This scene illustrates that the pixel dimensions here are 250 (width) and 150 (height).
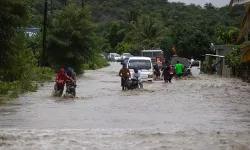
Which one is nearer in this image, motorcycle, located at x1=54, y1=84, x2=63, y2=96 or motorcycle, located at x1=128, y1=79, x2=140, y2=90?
motorcycle, located at x1=54, y1=84, x2=63, y2=96

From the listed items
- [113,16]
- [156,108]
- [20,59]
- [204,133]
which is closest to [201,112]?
[156,108]

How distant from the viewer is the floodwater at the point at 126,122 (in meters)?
10.4

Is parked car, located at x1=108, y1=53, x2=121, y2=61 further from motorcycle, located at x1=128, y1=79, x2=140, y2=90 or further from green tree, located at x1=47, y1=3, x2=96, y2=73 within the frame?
motorcycle, located at x1=128, y1=79, x2=140, y2=90

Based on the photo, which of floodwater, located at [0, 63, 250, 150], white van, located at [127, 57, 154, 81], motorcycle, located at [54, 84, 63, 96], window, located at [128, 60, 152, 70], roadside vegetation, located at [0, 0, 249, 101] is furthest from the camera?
window, located at [128, 60, 152, 70]

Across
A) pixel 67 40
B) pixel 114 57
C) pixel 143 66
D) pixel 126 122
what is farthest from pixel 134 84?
pixel 114 57

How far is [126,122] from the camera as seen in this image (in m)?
14.1

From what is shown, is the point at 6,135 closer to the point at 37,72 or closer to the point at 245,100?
the point at 245,100

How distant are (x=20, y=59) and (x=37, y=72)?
24.8ft

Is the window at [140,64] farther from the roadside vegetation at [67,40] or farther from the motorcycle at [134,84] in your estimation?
the motorcycle at [134,84]

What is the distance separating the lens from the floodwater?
34.2ft

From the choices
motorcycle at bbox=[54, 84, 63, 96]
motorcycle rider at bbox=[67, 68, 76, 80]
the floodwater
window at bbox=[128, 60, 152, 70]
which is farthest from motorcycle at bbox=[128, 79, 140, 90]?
window at bbox=[128, 60, 152, 70]

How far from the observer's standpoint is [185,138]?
11156mm

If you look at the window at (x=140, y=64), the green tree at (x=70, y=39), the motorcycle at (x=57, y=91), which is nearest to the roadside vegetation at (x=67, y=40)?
the green tree at (x=70, y=39)

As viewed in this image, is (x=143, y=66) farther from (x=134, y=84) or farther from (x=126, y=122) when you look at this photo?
(x=126, y=122)
